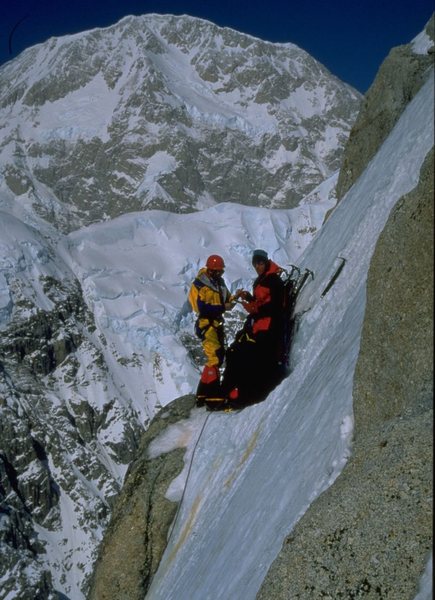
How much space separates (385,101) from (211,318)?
14.8 ft

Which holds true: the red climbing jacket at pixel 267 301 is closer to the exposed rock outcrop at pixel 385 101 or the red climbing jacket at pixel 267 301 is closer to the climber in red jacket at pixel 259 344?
the climber in red jacket at pixel 259 344

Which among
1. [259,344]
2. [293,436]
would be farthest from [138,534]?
[293,436]

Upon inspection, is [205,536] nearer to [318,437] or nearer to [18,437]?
[318,437]

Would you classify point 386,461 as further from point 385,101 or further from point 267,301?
point 385,101

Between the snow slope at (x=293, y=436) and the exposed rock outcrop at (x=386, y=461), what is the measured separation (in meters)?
0.56

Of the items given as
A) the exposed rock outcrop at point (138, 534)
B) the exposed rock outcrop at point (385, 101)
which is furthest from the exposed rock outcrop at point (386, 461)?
the exposed rock outcrop at point (385, 101)

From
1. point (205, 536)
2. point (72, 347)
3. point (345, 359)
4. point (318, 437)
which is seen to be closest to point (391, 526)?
point (318, 437)

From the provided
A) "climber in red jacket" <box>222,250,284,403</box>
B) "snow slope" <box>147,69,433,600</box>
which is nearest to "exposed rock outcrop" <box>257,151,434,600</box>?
"snow slope" <box>147,69,433,600</box>

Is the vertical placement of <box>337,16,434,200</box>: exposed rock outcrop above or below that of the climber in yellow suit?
above

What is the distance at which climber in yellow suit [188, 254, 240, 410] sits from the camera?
10289mm

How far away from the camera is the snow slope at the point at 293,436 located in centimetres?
554

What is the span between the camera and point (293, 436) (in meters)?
6.62

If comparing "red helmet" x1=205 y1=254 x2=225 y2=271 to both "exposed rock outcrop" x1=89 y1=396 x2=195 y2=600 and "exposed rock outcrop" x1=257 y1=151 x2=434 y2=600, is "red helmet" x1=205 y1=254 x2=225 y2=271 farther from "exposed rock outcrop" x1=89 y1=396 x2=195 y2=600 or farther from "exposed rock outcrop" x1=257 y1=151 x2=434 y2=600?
"exposed rock outcrop" x1=257 y1=151 x2=434 y2=600

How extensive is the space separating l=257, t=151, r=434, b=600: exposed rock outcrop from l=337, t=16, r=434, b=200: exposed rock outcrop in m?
5.96
